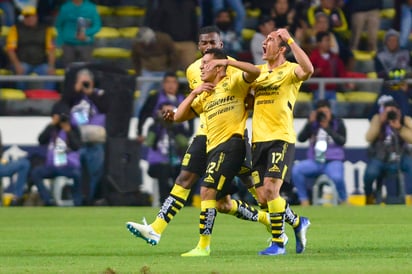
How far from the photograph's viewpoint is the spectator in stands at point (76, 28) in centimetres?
2539

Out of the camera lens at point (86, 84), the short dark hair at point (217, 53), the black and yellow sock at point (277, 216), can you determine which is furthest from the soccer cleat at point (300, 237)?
the camera lens at point (86, 84)

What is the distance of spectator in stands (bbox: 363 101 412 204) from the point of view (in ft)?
74.9

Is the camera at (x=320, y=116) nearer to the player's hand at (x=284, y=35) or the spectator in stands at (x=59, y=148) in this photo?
the spectator in stands at (x=59, y=148)

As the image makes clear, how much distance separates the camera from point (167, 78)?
22422 millimetres

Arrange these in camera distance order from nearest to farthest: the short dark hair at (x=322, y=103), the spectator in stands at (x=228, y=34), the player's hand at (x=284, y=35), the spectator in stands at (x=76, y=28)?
the player's hand at (x=284, y=35), the short dark hair at (x=322, y=103), the spectator in stands at (x=76, y=28), the spectator in stands at (x=228, y=34)

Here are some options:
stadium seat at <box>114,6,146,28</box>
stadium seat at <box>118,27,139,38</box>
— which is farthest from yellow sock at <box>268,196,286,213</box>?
stadium seat at <box>114,6,146,28</box>

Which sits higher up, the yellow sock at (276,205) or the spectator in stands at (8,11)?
the spectator in stands at (8,11)

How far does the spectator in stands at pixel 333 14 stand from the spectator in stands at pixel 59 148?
20.8 feet

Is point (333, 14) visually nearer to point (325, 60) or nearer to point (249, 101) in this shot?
point (325, 60)

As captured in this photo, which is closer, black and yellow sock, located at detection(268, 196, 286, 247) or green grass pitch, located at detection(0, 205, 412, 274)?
green grass pitch, located at detection(0, 205, 412, 274)

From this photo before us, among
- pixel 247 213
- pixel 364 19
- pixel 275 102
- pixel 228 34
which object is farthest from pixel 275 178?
pixel 364 19

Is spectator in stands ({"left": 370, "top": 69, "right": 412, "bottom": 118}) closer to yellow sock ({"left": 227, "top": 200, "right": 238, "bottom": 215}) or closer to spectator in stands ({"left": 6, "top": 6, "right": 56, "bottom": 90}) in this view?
spectator in stands ({"left": 6, "top": 6, "right": 56, "bottom": 90})

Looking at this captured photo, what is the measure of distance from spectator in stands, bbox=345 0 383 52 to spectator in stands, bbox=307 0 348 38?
38 centimetres

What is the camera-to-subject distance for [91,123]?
22812mm
